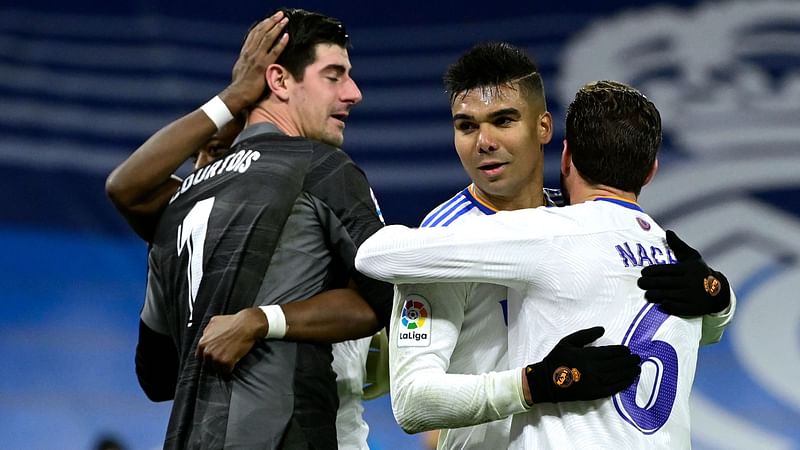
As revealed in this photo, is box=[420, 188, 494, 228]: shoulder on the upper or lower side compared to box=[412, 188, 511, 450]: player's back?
upper

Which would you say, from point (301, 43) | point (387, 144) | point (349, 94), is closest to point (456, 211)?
point (349, 94)

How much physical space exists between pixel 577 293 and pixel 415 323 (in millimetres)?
372

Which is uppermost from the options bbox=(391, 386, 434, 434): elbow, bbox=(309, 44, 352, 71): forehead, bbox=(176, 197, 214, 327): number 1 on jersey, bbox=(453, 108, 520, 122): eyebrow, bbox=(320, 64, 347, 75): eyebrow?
bbox=(309, 44, 352, 71): forehead

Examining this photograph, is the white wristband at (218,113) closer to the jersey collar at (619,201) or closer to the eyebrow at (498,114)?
the eyebrow at (498,114)

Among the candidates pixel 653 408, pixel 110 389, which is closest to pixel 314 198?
pixel 653 408

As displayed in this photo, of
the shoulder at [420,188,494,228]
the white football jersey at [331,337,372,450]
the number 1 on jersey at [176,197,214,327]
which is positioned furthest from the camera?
the white football jersey at [331,337,372,450]

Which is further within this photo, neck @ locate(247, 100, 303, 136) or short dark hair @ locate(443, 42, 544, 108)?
neck @ locate(247, 100, 303, 136)

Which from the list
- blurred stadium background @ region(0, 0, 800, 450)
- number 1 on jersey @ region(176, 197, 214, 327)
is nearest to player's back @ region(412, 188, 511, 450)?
number 1 on jersey @ region(176, 197, 214, 327)

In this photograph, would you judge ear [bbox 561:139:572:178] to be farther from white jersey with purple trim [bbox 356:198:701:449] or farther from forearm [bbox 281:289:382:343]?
forearm [bbox 281:289:382:343]

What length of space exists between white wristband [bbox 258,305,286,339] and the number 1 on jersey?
0.24 meters

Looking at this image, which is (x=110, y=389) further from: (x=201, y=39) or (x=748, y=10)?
(x=748, y=10)

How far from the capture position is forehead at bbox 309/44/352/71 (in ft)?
11.3

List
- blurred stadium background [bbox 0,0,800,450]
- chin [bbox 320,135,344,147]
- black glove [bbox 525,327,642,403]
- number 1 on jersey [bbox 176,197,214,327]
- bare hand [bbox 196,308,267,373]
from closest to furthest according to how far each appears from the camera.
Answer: black glove [bbox 525,327,642,403]
bare hand [bbox 196,308,267,373]
number 1 on jersey [bbox 176,197,214,327]
chin [bbox 320,135,344,147]
blurred stadium background [bbox 0,0,800,450]

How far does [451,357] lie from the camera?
110 inches
